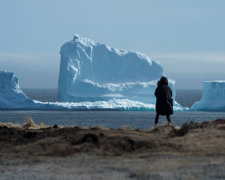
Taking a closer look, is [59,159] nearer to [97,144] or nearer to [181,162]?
[97,144]

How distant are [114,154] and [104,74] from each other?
131 feet

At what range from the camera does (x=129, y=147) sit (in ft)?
26.6

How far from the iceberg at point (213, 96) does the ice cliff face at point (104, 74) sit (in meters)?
2.90

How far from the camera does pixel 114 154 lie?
7852 millimetres

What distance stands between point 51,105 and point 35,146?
3678cm

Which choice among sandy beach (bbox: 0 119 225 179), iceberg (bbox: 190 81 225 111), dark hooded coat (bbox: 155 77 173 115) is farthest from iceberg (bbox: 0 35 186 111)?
sandy beach (bbox: 0 119 225 179)

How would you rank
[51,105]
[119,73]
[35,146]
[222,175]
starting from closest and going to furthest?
[222,175], [35,146], [51,105], [119,73]

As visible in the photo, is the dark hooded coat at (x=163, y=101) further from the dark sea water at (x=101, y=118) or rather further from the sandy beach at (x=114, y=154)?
the dark sea water at (x=101, y=118)

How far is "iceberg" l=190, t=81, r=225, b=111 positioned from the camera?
43366 mm

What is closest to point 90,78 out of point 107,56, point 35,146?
point 107,56

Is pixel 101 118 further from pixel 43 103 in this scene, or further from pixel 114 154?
pixel 114 154

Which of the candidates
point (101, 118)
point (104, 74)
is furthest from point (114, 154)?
point (104, 74)

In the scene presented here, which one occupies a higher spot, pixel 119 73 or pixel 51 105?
pixel 119 73

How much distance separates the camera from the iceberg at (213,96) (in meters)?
43.4
